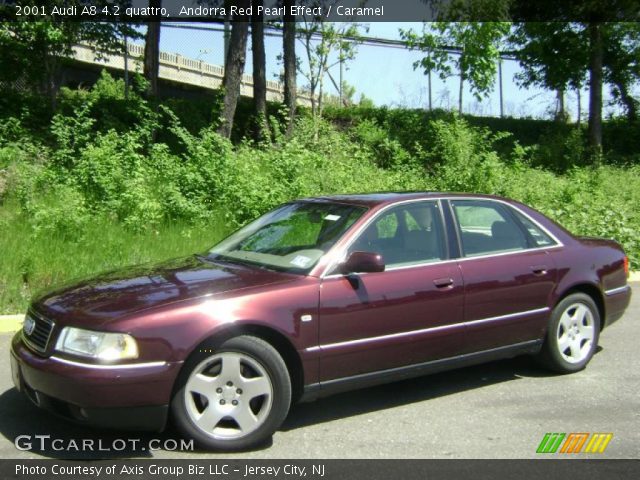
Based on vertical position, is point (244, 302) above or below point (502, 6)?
below

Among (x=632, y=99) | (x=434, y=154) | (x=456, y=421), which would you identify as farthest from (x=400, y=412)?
(x=632, y=99)

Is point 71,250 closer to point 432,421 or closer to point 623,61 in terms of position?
point 432,421

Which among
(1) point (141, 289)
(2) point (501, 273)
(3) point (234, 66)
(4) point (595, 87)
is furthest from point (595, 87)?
(1) point (141, 289)

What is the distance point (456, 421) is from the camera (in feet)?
15.8

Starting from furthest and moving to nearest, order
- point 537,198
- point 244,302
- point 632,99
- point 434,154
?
1. point 632,99
2. point 434,154
3. point 537,198
4. point 244,302

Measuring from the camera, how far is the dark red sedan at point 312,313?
396cm

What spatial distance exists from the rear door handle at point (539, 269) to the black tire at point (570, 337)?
33 centimetres

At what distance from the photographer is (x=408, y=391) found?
5.49 m

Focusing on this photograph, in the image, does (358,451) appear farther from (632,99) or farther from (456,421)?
(632,99)

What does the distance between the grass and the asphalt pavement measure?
1.91 m

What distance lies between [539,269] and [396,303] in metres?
1.50

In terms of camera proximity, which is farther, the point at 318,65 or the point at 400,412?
the point at 318,65

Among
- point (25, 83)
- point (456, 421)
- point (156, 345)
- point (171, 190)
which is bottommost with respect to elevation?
point (456, 421)

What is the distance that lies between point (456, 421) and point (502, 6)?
63.1 ft
